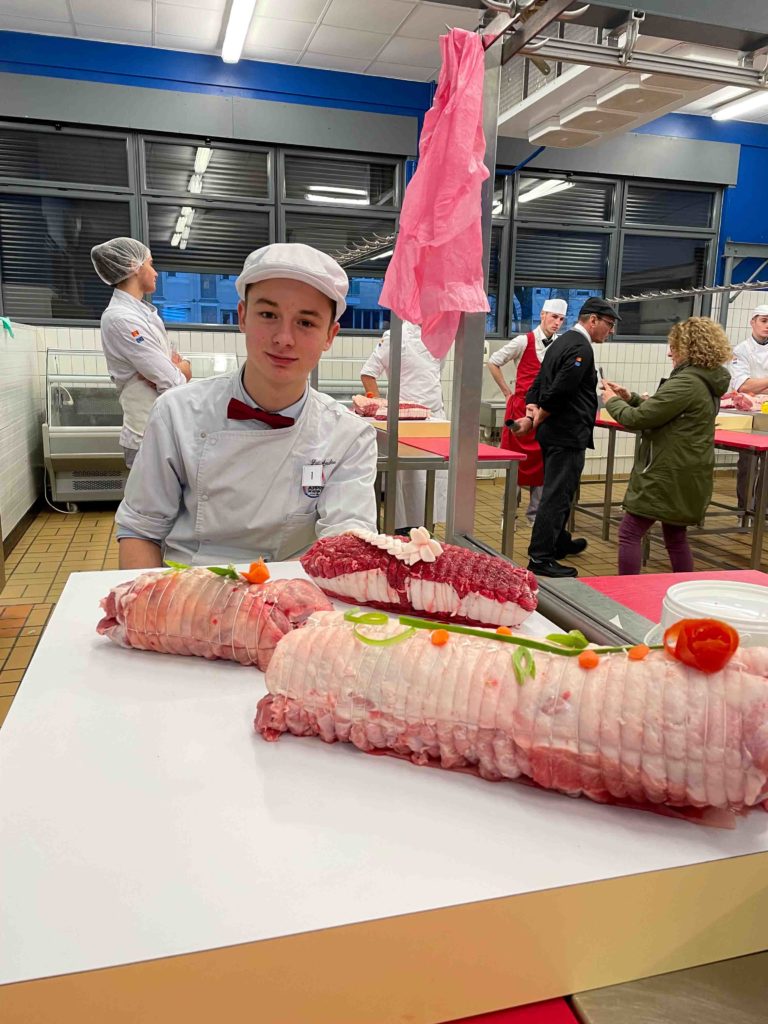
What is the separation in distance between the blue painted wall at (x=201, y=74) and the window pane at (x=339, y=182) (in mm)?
514

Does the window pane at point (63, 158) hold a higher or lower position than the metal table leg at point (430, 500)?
higher

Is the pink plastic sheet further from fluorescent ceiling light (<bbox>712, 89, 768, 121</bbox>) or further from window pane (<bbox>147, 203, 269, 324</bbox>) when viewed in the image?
fluorescent ceiling light (<bbox>712, 89, 768, 121</bbox>)

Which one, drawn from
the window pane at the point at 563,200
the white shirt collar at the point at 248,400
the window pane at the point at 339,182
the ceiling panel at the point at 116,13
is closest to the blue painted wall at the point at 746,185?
the window pane at the point at 563,200

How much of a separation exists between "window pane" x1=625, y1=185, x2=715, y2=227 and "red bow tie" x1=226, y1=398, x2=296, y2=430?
7716 millimetres

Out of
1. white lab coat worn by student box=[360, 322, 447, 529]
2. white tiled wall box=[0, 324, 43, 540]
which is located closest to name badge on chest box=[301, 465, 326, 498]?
white lab coat worn by student box=[360, 322, 447, 529]

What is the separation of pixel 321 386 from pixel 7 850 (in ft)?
20.1

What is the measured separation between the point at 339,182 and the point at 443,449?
4.43 m

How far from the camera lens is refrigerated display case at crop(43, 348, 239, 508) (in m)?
5.77

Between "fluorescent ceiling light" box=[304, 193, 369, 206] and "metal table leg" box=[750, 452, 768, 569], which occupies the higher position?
"fluorescent ceiling light" box=[304, 193, 369, 206]

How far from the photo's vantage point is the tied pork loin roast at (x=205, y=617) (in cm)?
110

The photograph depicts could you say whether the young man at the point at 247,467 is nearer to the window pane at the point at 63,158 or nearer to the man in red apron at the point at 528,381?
the man in red apron at the point at 528,381

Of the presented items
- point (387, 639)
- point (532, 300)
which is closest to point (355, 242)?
point (532, 300)

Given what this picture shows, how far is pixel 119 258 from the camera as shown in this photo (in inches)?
164

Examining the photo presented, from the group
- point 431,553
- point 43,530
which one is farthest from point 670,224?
point 431,553
